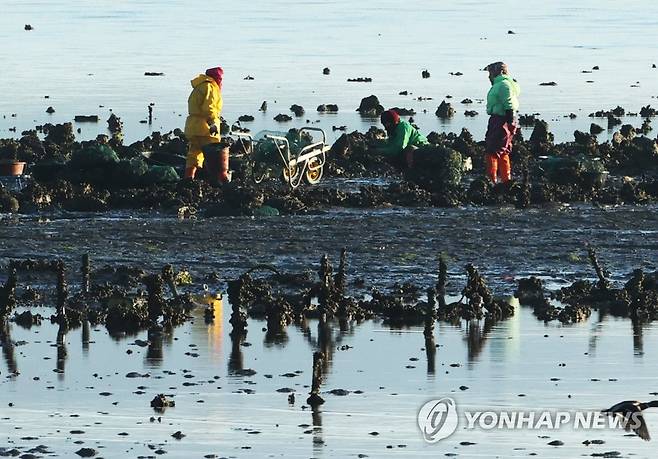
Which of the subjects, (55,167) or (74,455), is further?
(55,167)

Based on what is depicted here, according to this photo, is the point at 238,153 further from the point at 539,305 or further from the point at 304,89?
the point at 304,89

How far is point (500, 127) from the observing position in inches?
1143

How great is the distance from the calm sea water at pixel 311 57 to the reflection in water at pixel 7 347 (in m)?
17.6

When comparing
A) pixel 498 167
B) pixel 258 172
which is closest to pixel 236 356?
pixel 258 172

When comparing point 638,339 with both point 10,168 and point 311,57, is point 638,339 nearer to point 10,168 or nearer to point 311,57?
point 10,168

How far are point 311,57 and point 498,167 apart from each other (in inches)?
1016

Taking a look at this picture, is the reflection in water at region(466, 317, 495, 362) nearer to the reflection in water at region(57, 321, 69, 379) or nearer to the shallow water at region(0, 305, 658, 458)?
the shallow water at region(0, 305, 658, 458)

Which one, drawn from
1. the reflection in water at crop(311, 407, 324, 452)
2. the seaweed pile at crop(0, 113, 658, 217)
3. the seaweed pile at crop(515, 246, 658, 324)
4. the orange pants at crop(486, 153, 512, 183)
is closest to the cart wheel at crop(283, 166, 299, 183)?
the seaweed pile at crop(0, 113, 658, 217)

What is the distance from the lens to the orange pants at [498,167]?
94.9 feet

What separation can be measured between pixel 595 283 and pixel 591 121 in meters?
19.4

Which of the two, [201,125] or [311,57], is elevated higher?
[311,57]

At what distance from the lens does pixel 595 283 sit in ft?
69.1

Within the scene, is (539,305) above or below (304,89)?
below

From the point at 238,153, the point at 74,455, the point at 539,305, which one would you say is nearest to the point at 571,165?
the point at 238,153
